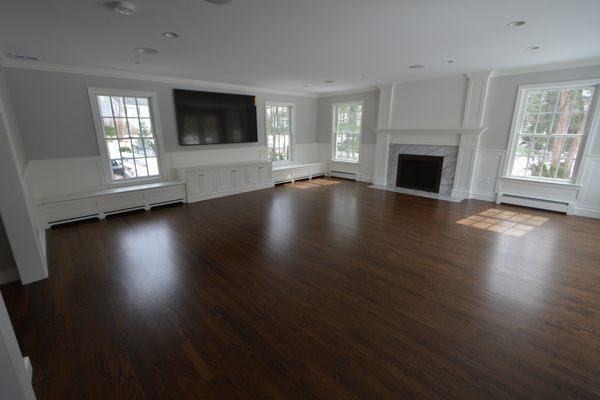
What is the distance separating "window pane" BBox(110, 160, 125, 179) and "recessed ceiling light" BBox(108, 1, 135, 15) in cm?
344

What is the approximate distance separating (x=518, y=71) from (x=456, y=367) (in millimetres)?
5462

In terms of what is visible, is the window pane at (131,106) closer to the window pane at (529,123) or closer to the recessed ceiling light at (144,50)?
the recessed ceiling light at (144,50)

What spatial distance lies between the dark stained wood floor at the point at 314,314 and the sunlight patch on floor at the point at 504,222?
7.9 inches

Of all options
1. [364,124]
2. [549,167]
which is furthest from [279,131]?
[549,167]

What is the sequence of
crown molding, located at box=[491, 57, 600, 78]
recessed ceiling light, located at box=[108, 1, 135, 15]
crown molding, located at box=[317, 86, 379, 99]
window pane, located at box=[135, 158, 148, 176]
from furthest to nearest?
crown molding, located at box=[317, 86, 379, 99]
window pane, located at box=[135, 158, 148, 176]
crown molding, located at box=[491, 57, 600, 78]
recessed ceiling light, located at box=[108, 1, 135, 15]

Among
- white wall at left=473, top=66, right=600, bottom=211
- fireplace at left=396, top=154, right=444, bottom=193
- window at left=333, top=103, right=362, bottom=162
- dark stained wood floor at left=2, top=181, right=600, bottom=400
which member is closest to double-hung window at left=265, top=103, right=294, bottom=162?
window at left=333, top=103, right=362, bottom=162

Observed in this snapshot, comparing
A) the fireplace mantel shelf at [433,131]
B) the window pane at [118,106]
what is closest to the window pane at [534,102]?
the fireplace mantel shelf at [433,131]

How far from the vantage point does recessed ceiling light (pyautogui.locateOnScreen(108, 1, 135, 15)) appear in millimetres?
2242

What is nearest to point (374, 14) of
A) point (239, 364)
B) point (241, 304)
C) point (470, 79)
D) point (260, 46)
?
point (260, 46)

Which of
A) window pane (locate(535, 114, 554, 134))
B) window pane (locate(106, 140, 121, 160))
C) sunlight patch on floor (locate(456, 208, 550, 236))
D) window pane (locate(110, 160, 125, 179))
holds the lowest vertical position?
sunlight patch on floor (locate(456, 208, 550, 236))

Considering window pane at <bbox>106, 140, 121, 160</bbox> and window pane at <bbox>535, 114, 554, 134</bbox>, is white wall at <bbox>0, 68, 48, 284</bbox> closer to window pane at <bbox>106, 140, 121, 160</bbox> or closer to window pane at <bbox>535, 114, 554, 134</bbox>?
window pane at <bbox>106, 140, 121, 160</bbox>

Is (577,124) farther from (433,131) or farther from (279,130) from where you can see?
(279,130)

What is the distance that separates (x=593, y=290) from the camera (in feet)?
8.48

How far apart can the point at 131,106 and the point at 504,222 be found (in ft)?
22.8
